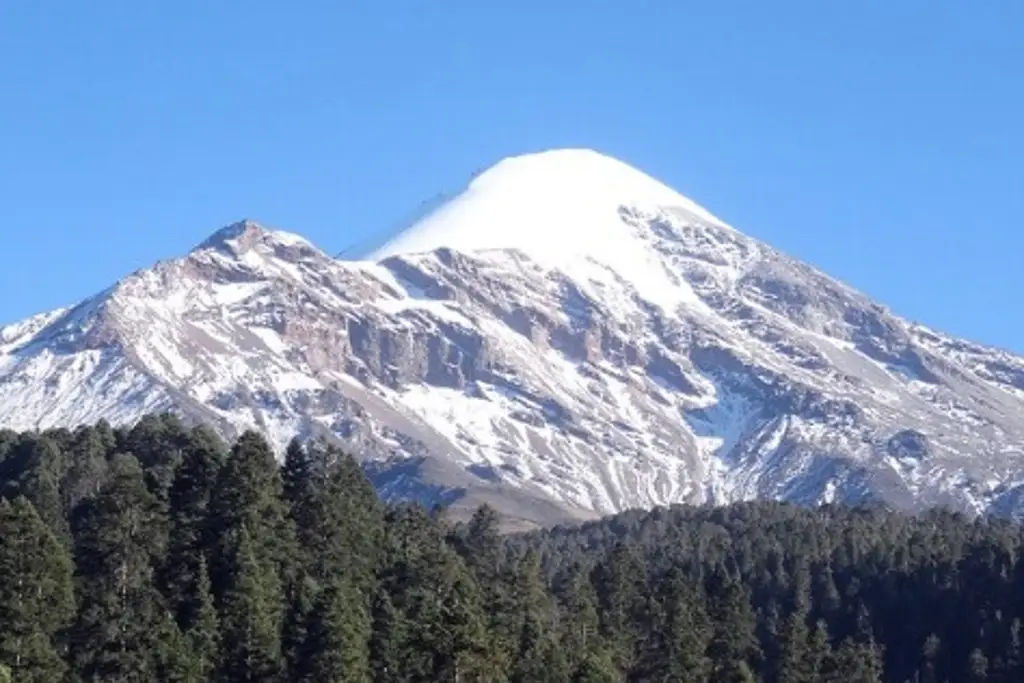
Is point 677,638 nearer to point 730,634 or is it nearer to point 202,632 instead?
point 730,634

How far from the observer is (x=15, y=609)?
96312 mm

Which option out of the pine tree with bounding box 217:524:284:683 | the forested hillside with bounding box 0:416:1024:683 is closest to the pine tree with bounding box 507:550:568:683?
the forested hillside with bounding box 0:416:1024:683

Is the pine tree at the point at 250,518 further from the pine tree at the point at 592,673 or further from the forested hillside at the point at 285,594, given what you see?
the pine tree at the point at 592,673

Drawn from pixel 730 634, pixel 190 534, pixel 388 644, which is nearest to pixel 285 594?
pixel 190 534

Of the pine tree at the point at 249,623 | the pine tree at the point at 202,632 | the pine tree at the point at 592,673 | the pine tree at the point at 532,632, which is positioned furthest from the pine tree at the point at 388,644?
the pine tree at the point at 592,673

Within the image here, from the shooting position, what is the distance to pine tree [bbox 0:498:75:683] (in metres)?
95.2

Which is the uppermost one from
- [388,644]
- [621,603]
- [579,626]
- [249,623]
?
[621,603]

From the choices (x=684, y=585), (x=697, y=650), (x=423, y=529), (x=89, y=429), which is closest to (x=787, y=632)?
(x=684, y=585)

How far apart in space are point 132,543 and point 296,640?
10048 millimetres

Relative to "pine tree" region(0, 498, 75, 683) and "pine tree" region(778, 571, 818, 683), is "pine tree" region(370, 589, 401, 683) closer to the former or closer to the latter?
"pine tree" region(0, 498, 75, 683)

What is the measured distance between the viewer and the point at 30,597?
9775cm

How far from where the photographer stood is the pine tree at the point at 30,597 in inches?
3750

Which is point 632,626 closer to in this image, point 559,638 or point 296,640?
point 559,638

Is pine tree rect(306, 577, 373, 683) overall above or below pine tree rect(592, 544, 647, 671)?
below
